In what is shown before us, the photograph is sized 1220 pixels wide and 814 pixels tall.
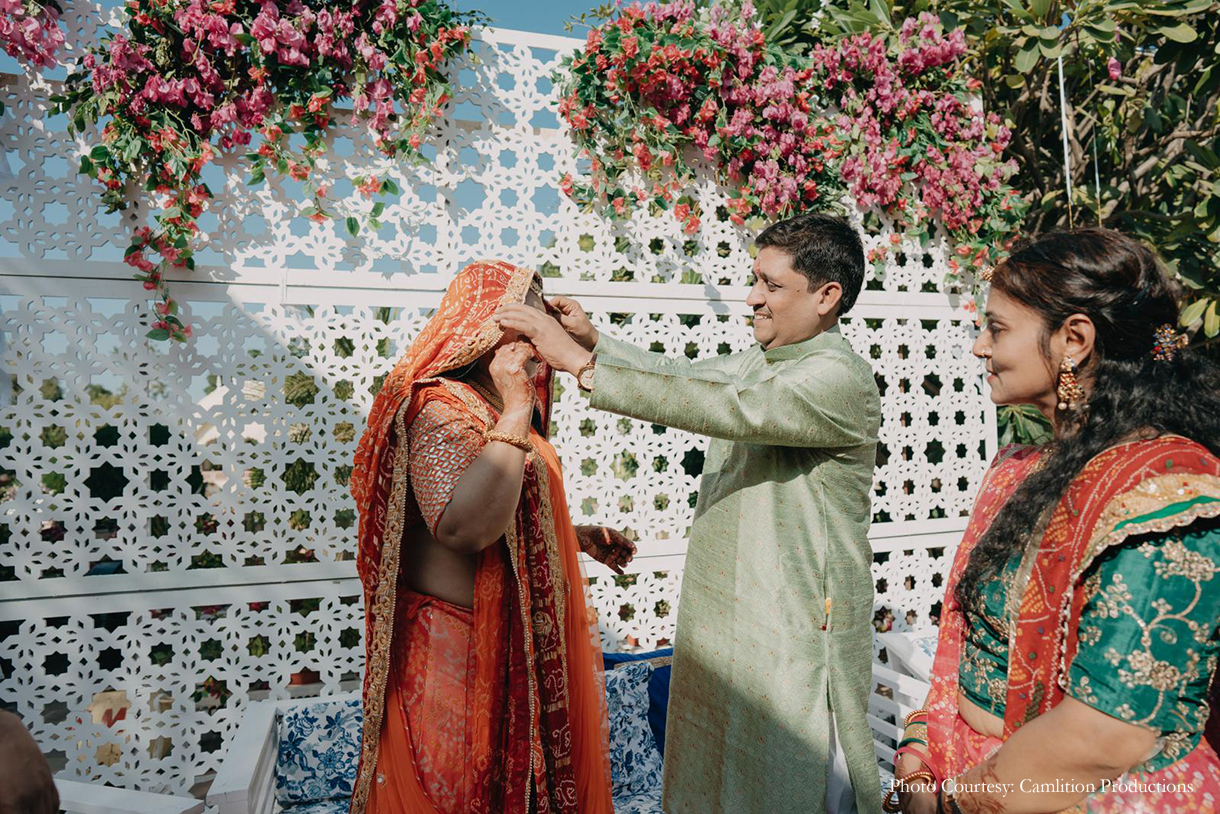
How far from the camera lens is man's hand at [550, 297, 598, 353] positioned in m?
2.29

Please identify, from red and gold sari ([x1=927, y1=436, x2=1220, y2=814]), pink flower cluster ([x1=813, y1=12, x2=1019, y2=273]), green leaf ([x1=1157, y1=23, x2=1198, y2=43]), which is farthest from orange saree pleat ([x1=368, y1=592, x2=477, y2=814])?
green leaf ([x1=1157, y1=23, x2=1198, y2=43])

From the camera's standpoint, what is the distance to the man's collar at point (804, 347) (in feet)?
7.12

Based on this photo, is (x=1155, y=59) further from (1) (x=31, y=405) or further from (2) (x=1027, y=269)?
(1) (x=31, y=405)

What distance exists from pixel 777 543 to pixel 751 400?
41cm

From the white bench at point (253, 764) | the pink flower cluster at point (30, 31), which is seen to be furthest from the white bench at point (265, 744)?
the pink flower cluster at point (30, 31)

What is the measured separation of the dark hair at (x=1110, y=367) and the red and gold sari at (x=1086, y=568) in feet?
0.13

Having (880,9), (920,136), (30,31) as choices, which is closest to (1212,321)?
(920,136)

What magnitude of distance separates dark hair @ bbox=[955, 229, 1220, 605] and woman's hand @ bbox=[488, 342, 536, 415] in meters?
0.98

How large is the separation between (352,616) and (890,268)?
2847 mm

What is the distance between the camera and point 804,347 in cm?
219

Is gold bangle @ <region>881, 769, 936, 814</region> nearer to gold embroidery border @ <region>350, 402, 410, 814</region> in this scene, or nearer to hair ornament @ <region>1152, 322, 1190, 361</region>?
hair ornament @ <region>1152, 322, 1190, 361</region>

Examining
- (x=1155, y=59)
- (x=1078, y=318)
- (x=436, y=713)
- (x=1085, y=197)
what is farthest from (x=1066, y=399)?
(x=1085, y=197)

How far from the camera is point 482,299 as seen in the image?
1.99 m

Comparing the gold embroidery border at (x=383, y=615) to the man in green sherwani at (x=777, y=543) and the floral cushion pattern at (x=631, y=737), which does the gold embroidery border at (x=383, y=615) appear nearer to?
the man in green sherwani at (x=777, y=543)
